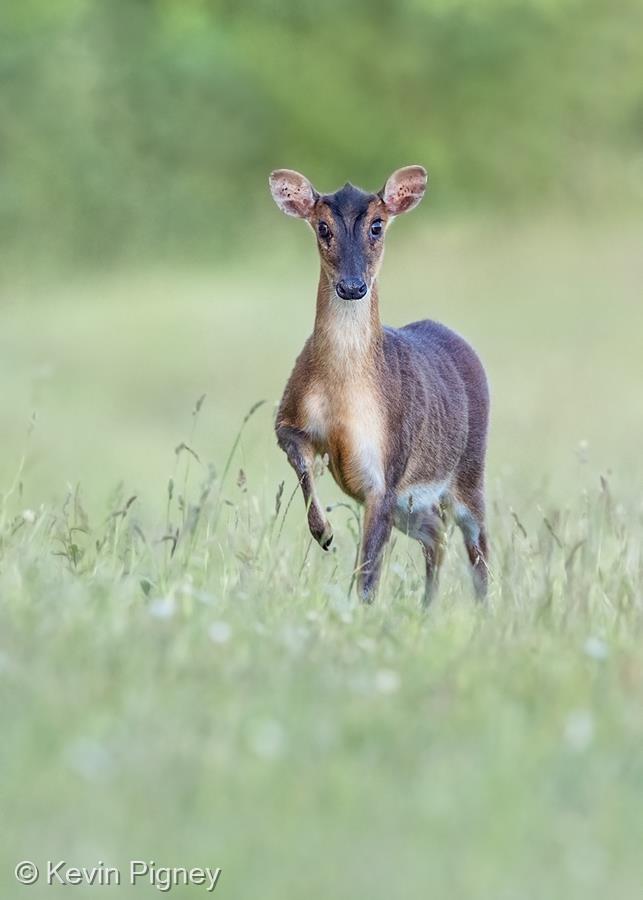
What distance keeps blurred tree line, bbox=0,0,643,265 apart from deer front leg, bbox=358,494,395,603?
2632 centimetres

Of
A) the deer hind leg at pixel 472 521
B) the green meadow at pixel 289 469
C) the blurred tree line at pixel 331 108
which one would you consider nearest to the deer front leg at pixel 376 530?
the green meadow at pixel 289 469

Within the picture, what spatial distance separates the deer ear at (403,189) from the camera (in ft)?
25.5

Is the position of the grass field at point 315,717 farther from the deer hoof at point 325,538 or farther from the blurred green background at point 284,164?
the blurred green background at point 284,164

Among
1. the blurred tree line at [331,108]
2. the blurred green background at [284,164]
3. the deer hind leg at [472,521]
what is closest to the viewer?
the deer hind leg at [472,521]

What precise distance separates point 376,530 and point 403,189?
60.0 inches

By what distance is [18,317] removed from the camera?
2714 cm

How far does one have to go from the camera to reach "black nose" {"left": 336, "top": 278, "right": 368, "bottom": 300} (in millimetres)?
7168

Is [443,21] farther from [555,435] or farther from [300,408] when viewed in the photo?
[300,408]

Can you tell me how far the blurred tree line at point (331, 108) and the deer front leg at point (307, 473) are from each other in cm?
2624

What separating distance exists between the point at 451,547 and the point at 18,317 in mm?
19902

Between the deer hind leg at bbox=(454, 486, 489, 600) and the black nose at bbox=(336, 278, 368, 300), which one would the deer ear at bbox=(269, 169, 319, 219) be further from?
the deer hind leg at bbox=(454, 486, 489, 600)

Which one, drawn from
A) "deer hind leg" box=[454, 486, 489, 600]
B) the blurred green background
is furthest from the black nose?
the blurred green background

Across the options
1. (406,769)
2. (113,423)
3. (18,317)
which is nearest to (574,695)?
(406,769)

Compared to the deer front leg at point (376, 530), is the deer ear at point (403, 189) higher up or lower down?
higher up
